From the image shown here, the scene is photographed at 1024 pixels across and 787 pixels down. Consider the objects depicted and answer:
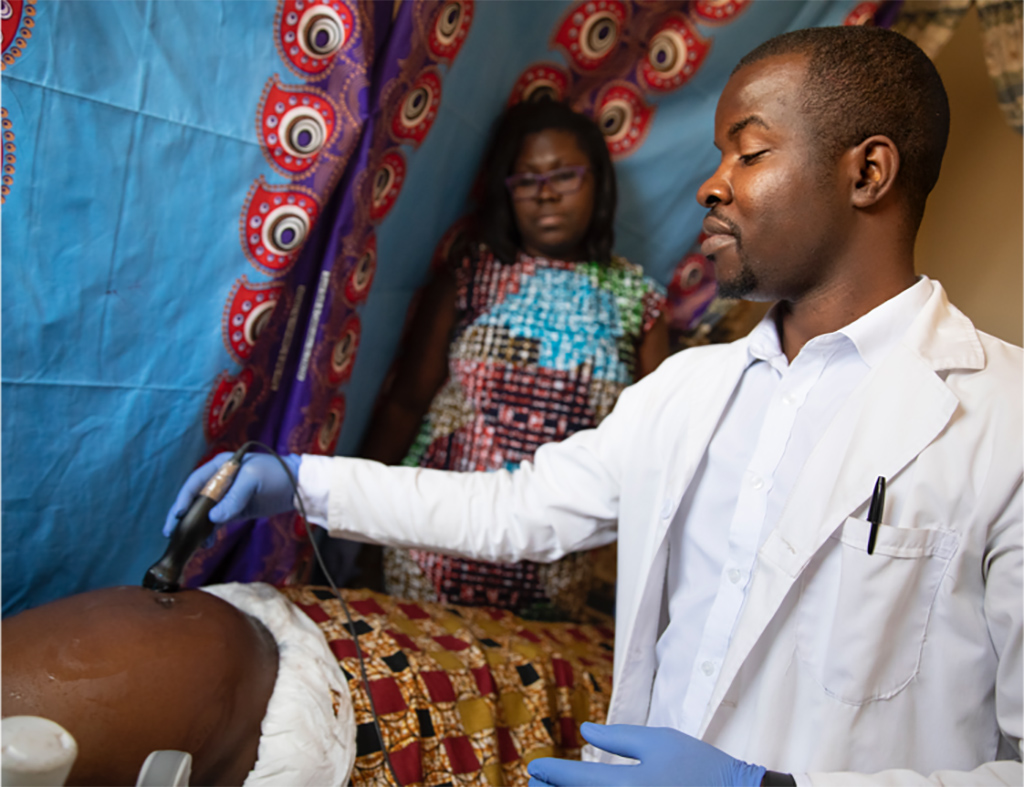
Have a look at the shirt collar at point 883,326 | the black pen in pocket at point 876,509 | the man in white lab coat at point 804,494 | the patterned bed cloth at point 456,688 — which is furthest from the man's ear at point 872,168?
the patterned bed cloth at point 456,688

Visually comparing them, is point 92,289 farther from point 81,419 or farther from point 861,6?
point 861,6

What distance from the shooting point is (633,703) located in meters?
1.15

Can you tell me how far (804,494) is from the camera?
959 millimetres

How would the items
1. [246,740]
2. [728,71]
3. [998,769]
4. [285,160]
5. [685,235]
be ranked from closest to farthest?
[998,769] < [246,740] < [285,160] < [728,71] < [685,235]

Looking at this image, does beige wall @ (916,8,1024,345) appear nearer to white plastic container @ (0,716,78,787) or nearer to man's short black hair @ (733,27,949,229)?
man's short black hair @ (733,27,949,229)

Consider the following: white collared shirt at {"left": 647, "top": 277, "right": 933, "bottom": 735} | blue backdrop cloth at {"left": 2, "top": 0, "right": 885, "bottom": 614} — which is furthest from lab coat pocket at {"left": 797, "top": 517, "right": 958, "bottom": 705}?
blue backdrop cloth at {"left": 2, "top": 0, "right": 885, "bottom": 614}

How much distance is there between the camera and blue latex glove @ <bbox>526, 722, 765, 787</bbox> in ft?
2.67

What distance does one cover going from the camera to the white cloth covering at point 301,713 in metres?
0.94

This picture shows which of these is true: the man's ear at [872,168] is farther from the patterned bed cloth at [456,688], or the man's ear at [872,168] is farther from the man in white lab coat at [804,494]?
the patterned bed cloth at [456,688]

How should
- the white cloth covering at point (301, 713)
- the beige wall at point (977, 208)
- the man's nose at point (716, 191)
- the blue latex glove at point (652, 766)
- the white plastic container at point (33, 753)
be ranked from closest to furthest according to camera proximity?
the white plastic container at point (33, 753) → the blue latex glove at point (652, 766) → the white cloth covering at point (301, 713) → the man's nose at point (716, 191) → the beige wall at point (977, 208)

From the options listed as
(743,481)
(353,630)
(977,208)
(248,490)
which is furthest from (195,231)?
(977,208)

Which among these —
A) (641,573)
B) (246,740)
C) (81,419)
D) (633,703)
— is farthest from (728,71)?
(246,740)

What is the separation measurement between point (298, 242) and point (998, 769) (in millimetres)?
1185

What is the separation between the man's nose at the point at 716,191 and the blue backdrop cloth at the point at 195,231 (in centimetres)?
58
